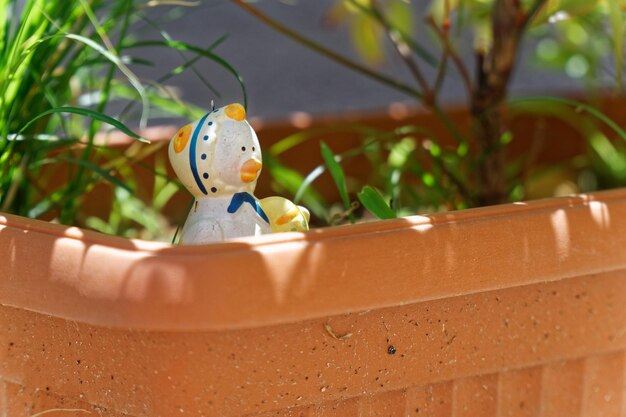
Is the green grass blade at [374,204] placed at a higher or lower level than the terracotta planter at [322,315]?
higher

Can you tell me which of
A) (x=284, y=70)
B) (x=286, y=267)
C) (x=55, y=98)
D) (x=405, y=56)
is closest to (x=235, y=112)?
(x=286, y=267)

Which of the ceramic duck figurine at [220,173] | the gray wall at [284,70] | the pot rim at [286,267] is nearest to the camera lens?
the pot rim at [286,267]

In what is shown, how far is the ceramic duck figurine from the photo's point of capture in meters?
0.62

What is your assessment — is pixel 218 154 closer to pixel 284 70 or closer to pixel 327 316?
pixel 327 316

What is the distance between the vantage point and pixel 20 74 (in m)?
0.75

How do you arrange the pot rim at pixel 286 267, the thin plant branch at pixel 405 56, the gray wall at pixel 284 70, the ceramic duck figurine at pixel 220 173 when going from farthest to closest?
the gray wall at pixel 284 70 → the thin plant branch at pixel 405 56 → the ceramic duck figurine at pixel 220 173 → the pot rim at pixel 286 267

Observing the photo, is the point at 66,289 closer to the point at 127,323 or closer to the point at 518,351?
the point at 127,323

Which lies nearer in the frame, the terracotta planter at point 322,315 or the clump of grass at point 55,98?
the terracotta planter at point 322,315

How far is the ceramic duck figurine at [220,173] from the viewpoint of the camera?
2.05 feet

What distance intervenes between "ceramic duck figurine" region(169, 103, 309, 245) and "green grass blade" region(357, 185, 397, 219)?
8 cm

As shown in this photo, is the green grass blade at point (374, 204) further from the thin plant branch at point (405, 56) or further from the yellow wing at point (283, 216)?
the thin plant branch at point (405, 56)

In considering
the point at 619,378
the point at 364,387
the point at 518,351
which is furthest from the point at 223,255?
the point at 619,378

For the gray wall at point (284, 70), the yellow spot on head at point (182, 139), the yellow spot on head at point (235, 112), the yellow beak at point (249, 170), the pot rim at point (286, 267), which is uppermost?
the yellow spot on head at point (235, 112)

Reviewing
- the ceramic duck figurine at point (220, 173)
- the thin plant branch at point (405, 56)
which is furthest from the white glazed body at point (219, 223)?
the thin plant branch at point (405, 56)
